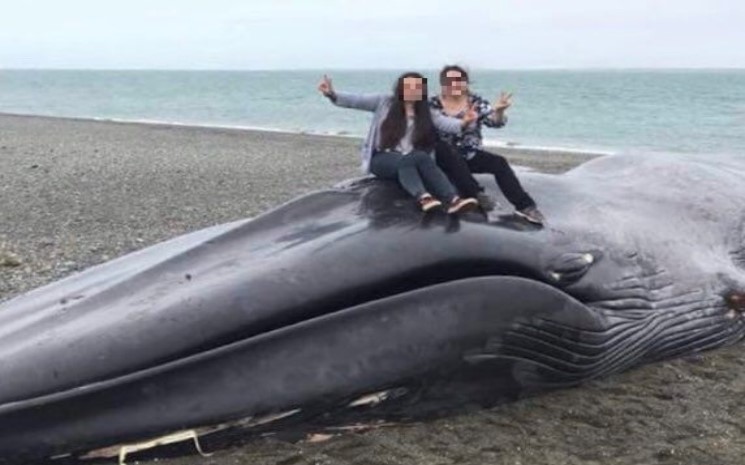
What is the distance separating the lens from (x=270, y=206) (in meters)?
16.7

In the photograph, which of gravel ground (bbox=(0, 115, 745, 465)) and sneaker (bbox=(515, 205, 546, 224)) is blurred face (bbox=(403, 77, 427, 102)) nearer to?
sneaker (bbox=(515, 205, 546, 224))

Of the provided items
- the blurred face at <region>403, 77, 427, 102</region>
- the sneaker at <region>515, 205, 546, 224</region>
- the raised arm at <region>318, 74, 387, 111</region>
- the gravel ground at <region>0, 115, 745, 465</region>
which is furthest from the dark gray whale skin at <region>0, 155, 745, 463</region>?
the raised arm at <region>318, 74, 387, 111</region>

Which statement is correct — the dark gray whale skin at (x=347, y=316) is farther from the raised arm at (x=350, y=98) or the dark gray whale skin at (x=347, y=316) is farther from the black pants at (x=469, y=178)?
the raised arm at (x=350, y=98)

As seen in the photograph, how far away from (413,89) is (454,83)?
1.50ft

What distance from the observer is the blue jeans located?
20.5 ft

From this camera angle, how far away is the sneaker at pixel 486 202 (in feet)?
21.1

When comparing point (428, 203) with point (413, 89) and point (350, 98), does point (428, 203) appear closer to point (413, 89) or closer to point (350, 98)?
point (413, 89)

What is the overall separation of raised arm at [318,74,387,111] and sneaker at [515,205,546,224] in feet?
4.36

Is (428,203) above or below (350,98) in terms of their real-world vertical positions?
below

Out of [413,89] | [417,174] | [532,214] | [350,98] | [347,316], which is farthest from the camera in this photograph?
[350,98]

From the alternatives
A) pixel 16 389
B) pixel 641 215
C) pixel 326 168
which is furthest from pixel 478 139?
pixel 326 168

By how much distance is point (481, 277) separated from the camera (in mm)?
5699

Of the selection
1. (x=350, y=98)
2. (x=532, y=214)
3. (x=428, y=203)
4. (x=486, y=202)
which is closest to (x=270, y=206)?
(x=350, y=98)

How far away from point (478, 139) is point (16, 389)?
145 inches
